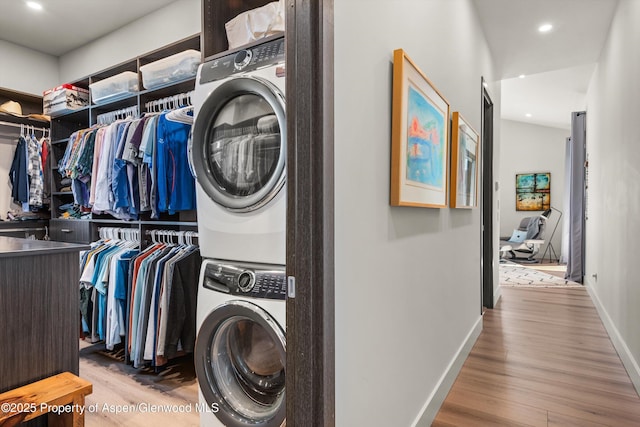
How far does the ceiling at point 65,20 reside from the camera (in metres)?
3.21

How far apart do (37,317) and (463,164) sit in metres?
2.38

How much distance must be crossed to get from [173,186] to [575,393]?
278cm

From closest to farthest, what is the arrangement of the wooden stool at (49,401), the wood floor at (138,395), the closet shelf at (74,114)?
1. the wooden stool at (49,401)
2. the wood floor at (138,395)
3. the closet shelf at (74,114)

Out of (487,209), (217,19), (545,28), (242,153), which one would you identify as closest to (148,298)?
(242,153)

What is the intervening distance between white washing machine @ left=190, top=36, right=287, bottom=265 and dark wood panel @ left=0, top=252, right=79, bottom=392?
2.00 ft

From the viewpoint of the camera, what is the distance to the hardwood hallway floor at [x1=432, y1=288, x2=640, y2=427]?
1991 millimetres

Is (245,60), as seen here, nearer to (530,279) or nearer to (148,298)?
(148,298)

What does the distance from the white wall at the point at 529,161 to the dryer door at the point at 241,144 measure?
27.7ft

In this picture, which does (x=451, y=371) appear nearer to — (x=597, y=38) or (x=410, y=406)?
(x=410, y=406)

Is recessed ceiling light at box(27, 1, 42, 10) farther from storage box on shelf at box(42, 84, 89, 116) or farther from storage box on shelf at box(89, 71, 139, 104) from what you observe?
storage box on shelf at box(89, 71, 139, 104)

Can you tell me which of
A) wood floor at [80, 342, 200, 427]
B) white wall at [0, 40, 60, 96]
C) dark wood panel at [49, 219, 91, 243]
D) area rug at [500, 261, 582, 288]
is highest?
white wall at [0, 40, 60, 96]

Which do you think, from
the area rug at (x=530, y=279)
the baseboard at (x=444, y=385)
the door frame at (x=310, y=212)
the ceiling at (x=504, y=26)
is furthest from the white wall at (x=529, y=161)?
the door frame at (x=310, y=212)

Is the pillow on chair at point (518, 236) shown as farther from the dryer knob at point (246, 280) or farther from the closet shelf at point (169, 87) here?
the dryer knob at point (246, 280)

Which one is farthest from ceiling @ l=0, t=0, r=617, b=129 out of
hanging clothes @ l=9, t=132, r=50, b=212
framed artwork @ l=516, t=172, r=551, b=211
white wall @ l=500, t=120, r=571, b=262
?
framed artwork @ l=516, t=172, r=551, b=211
